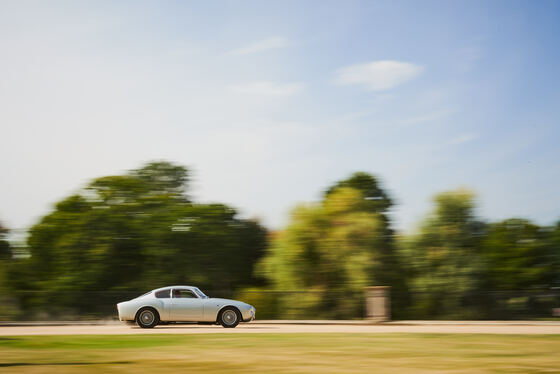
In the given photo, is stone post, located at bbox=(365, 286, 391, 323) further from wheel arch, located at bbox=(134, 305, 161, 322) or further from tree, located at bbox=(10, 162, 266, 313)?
tree, located at bbox=(10, 162, 266, 313)

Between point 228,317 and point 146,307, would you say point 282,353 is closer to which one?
point 228,317

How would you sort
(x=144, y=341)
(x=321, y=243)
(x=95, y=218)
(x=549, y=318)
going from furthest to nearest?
(x=95, y=218), (x=321, y=243), (x=549, y=318), (x=144, y=341)

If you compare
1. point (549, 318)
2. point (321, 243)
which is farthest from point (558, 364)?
point (321, 243)

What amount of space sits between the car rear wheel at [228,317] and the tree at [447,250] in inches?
661

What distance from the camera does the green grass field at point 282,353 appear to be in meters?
10.2

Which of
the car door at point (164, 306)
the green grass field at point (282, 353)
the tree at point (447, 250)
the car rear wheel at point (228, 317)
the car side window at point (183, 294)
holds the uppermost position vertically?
the tree at point (447, 250)

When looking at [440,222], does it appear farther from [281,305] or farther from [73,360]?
[73,360]

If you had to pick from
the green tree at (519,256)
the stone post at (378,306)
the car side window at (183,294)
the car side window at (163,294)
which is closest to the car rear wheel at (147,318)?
the car side window at (163,294)

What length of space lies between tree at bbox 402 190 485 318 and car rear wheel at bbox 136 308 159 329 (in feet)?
61.4

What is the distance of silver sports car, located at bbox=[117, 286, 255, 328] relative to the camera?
2000 cm

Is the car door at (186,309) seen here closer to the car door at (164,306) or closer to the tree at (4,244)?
the car door at (164,306)

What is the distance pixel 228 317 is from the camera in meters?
20.3

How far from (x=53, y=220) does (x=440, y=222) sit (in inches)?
1076

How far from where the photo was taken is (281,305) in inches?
1200
